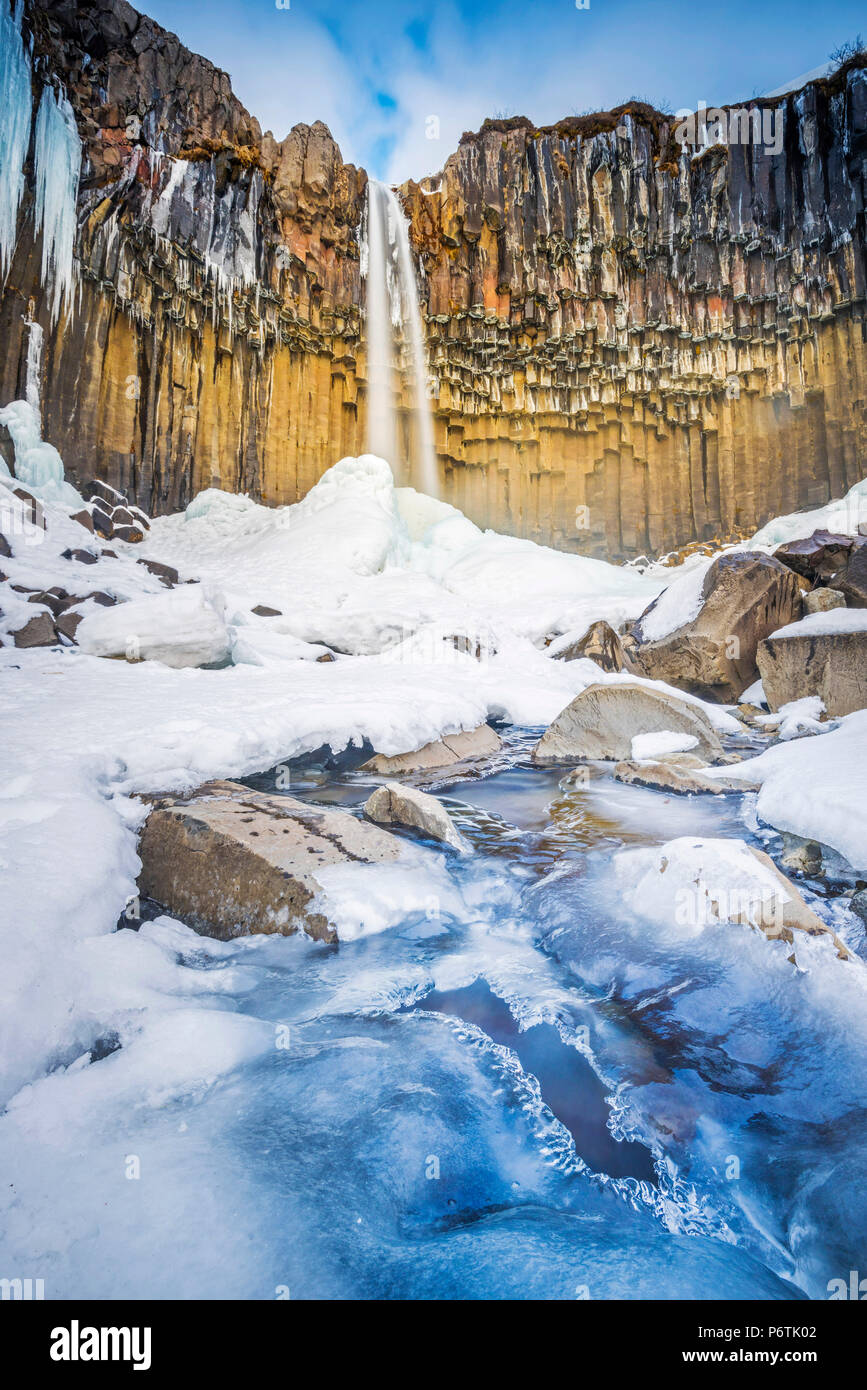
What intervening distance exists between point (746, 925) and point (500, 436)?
71.4 ft

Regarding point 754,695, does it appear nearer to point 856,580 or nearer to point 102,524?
point 856,580

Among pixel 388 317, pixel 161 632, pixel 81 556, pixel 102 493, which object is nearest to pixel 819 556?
pixel 161 632

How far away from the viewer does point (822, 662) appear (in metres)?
6.46

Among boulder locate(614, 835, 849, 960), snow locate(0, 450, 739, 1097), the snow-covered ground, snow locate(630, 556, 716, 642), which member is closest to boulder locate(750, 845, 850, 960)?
boulder locate(614, 835, 849, 960)

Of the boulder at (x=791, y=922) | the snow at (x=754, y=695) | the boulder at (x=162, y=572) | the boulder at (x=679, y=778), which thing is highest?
the boulder at (x=162, y=572)

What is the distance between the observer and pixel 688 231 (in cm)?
1892

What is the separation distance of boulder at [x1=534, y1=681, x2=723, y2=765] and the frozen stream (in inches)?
128

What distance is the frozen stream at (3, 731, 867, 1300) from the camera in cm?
123

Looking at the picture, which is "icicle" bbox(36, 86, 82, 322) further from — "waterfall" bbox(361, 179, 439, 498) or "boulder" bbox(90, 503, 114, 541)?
"waterfall" bbox(361, 179, 439, 498)

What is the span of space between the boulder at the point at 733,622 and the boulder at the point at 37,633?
307 inches

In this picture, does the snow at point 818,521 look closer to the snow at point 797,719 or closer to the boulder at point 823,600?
the boulder at point 823,600

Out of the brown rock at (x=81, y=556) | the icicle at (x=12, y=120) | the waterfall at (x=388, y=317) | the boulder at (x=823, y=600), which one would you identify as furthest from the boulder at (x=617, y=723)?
the waterfall at (x=388, y=317)

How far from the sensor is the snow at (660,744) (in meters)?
5.46

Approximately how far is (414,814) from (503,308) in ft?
68.9
